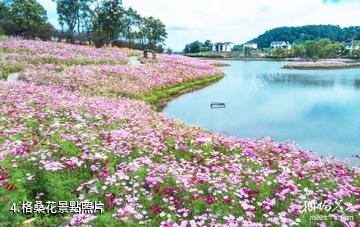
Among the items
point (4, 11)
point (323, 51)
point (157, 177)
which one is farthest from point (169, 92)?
point (323, 51)

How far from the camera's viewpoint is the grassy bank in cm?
2571

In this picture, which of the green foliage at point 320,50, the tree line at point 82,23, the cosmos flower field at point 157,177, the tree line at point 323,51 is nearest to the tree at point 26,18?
the tree line at point 82,23

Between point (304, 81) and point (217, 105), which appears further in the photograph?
point (304, 81)

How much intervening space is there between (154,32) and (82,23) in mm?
23364

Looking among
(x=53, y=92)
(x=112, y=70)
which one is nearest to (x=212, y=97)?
(x=112, y=70)

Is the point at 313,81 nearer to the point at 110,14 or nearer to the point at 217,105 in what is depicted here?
the point at 217,105

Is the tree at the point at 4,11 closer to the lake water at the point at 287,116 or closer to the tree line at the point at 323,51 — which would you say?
the lake water at the point at 287,116

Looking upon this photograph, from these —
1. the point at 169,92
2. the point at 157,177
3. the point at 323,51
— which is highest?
the point at 323,51

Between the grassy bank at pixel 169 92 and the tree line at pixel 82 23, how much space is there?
3732cm

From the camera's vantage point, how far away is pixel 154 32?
10869 cm

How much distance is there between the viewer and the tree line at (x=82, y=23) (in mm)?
69125

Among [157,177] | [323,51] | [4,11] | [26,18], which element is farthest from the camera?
[323,51]

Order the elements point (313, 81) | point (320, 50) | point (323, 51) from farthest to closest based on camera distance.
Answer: point (320, 50)
point (323, 51)
point (313, 81)

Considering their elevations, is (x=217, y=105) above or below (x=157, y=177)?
below
